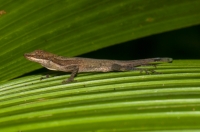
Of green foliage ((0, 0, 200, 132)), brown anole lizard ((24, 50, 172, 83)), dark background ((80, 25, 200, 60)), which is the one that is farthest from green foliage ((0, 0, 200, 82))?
dark background ((80, 25, 200, 60))

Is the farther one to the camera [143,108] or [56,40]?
[56,40]

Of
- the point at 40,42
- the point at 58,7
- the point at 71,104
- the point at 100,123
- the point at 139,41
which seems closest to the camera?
the point at 100,123

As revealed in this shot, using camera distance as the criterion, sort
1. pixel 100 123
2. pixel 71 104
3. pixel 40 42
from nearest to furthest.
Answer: pixel 100 123
pixel 71 104
pixel 40 42

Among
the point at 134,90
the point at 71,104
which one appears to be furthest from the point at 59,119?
the point at 134,90

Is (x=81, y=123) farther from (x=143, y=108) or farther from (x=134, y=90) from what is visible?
(x=134, y=90)

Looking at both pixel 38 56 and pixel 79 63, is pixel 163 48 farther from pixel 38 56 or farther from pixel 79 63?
pixel 38 56

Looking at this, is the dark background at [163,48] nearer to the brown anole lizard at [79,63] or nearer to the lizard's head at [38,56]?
the brown anole lizard at [79,63]

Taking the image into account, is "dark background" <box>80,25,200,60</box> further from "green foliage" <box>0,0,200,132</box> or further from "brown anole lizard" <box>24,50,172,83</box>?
"green foliage" <box>0,0,200,132</box>

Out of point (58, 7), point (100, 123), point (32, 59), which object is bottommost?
point (100, 123)
